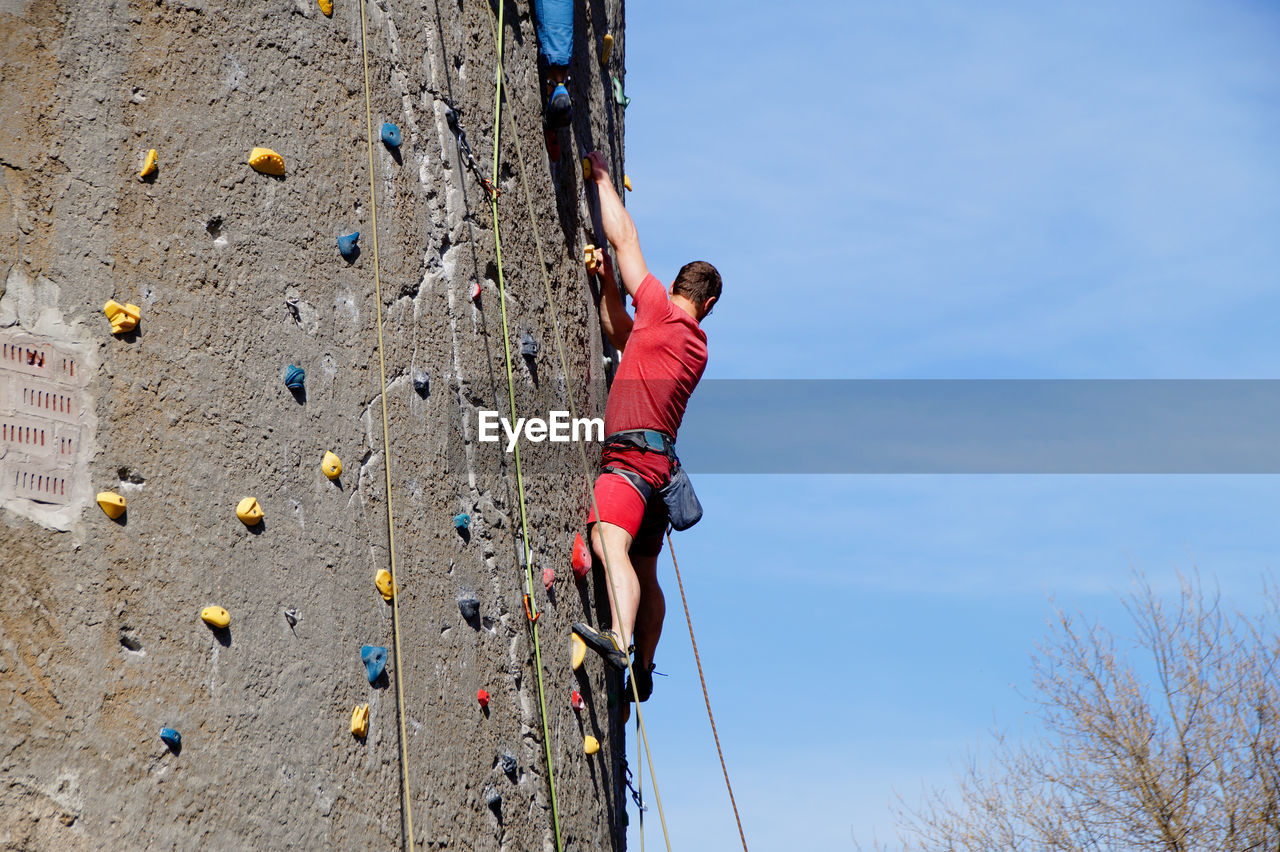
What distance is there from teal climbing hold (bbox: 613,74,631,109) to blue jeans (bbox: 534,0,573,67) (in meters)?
0.93

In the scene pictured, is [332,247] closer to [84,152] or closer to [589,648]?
[84,152]

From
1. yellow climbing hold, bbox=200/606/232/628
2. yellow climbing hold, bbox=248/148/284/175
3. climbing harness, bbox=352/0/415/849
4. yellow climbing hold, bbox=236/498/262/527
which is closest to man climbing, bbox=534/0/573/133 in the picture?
climbing harness, bbox=352/0/415/849

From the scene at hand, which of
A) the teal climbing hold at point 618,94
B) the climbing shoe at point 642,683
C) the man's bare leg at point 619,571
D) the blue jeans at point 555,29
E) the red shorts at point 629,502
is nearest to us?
the man's bare leg at point 619,571

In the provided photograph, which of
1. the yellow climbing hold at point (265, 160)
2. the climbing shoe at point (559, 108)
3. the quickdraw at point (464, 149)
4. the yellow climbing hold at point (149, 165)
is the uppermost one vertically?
the climbing shoe at point (559, 108)

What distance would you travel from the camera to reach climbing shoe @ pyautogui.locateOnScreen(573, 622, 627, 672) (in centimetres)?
432

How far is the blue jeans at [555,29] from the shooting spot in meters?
4.71

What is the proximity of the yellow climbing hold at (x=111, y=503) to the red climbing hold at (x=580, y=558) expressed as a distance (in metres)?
1.69

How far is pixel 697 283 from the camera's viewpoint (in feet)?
16.5

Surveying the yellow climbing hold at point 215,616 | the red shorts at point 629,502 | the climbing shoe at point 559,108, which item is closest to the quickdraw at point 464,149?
the climbing shoe at point 559,108

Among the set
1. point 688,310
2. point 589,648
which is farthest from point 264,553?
point 688,310

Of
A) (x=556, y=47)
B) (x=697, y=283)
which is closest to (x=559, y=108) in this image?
(x=556, y=47)

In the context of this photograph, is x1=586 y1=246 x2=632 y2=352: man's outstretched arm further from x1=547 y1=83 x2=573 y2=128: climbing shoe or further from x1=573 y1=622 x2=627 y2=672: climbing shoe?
x1=573 y1=622 x2=627 y2=672: climbing shoe

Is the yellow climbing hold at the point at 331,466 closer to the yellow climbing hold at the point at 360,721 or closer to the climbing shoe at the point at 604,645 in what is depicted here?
the yellow climbing hold at the point at 360,721

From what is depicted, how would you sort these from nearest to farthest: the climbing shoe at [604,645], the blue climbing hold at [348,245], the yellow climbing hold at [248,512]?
the yellow climbing hold at [248,512] → the blue climbing hold at [348,245] → the climbing shoe at [604,645]
